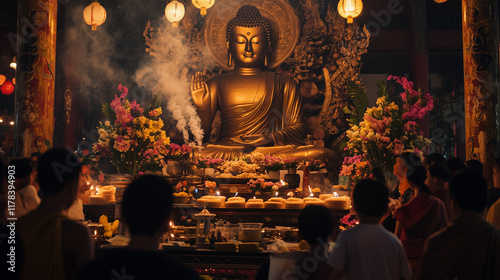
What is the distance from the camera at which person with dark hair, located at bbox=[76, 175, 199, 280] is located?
153 centimetres

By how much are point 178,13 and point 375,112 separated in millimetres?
3485

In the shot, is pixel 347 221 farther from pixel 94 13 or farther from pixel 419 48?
pixel 419 48

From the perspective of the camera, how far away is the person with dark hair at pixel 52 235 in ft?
6.17

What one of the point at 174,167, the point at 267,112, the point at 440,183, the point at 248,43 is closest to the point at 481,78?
the point at 440,183

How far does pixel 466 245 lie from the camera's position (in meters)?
2.12

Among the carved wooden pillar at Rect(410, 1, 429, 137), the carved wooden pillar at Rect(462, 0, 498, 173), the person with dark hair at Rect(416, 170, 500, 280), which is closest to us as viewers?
the person with dark hair at Rect(416, 170, 500, 280)

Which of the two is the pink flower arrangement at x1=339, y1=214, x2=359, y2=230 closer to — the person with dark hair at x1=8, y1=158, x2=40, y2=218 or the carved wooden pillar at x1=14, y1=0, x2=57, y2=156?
the person with dark hair at x1=8, y1=158, x2=40, y2=218

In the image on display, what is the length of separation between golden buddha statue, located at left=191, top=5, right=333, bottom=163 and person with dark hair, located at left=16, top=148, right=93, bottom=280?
299 inches

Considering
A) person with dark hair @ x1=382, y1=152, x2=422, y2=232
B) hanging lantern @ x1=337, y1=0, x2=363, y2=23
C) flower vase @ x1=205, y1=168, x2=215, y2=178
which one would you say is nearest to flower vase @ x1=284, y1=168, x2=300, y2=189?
flower vase @ x1=205, y1=168, x2=215, y2=178

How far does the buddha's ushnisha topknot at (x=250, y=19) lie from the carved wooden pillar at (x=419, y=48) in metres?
2.57

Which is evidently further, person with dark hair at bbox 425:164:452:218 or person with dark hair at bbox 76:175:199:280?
person with dark hair at bbox 425:164:452:218

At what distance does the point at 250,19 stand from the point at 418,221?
739 centimetres

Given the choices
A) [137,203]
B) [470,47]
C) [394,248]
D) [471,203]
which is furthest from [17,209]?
[470,47]

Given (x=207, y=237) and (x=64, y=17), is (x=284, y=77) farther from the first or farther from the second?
(x=207, y=237)
